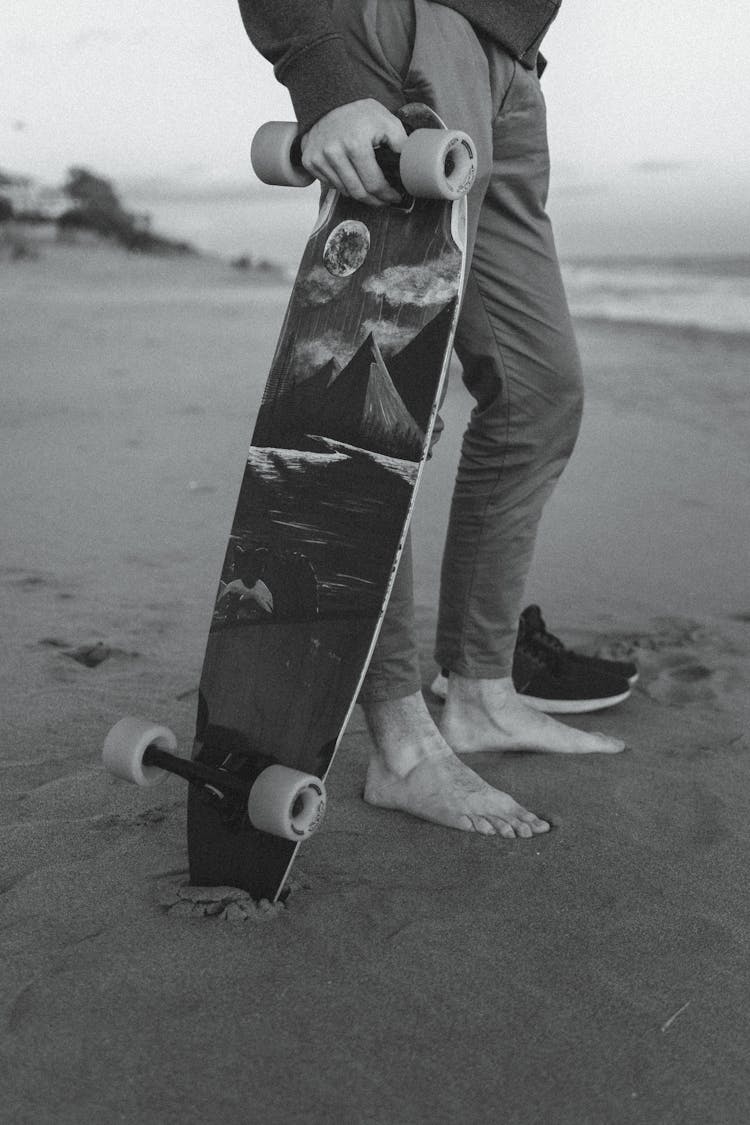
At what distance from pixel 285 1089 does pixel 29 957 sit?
45 cm

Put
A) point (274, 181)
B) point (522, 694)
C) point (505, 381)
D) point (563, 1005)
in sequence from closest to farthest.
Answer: point (563, 1005), point (274, 181), point (505, 381), point (522, 694)

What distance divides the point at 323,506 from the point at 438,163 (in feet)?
1.89

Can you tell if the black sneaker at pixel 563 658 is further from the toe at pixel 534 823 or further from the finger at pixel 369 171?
the finger at pixel 369 171

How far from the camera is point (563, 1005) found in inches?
57.1

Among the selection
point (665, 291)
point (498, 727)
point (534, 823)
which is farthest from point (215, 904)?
point (665, 291)

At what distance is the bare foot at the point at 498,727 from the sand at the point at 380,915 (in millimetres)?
40

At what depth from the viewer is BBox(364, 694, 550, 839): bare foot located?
1909 millimetres

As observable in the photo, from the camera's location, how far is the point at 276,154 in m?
1.84

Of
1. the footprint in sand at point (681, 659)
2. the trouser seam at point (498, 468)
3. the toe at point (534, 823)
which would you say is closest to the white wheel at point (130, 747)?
the toe at point (534, 823)

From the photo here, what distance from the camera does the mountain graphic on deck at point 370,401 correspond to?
1782 mm

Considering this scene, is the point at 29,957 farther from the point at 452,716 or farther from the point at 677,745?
the point at 677,745

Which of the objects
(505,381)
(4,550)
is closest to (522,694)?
(505,381)

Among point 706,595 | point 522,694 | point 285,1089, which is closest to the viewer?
point 285,1089

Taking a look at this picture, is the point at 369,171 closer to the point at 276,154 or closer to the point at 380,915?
the point at 276,154
